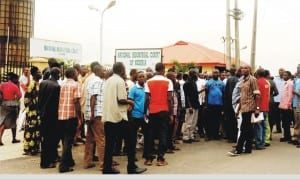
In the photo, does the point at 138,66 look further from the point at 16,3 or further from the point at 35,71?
the point at 16,3

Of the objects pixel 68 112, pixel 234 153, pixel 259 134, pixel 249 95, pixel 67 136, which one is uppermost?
pixel 249 95

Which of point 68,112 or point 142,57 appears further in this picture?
point 142,57

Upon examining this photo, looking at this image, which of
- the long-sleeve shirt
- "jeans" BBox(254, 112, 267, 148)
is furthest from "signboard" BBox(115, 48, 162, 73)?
"jeans" BBox(254, 112, 267, 148)

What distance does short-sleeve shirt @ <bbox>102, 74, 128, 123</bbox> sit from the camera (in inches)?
328

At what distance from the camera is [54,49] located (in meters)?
21.3

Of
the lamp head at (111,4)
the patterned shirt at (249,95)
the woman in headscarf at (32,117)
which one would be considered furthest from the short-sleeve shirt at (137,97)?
the lamp head at (111,4)

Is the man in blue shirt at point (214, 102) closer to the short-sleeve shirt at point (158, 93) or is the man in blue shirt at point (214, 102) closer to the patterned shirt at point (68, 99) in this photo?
the short-sleeve shirt at point (158, 93)

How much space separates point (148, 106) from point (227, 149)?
3.00 metres

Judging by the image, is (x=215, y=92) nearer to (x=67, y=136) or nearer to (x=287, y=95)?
(x=287, y=95)

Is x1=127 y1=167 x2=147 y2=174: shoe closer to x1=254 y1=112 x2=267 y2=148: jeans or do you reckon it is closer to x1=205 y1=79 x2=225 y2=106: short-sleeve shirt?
x1=254 y1=112 x2=267 y2=148: jeans

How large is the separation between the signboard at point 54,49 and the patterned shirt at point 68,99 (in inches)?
468

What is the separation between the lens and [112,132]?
839 cm

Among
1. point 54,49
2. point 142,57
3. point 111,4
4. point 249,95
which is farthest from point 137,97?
point 111,4

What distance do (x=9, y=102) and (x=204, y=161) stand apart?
550cm
